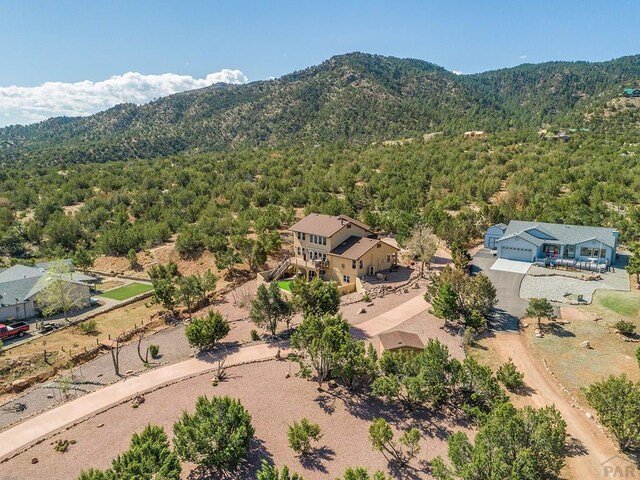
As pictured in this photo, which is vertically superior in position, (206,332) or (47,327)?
(206,332)

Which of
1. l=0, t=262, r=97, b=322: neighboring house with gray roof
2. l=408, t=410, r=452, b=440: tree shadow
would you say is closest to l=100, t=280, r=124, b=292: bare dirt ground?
l=0, t=262, r=97, b=322: neighboring house with gray roof

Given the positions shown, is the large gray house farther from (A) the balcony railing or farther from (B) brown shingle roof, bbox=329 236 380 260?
(A) the balcony railing

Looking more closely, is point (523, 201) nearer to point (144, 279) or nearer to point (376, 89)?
point (144, 279)

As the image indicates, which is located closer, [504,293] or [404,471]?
[404,471]

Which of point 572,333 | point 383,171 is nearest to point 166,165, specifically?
point 383,171

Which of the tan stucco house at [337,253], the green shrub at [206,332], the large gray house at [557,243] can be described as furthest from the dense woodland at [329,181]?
the green shrub at [206,332]

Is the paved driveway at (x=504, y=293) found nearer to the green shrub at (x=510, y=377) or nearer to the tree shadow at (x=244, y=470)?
the green shrub at (x=510, y=377)

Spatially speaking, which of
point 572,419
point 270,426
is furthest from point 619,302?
point 270,426

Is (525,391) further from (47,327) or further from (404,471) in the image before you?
(47,327)
